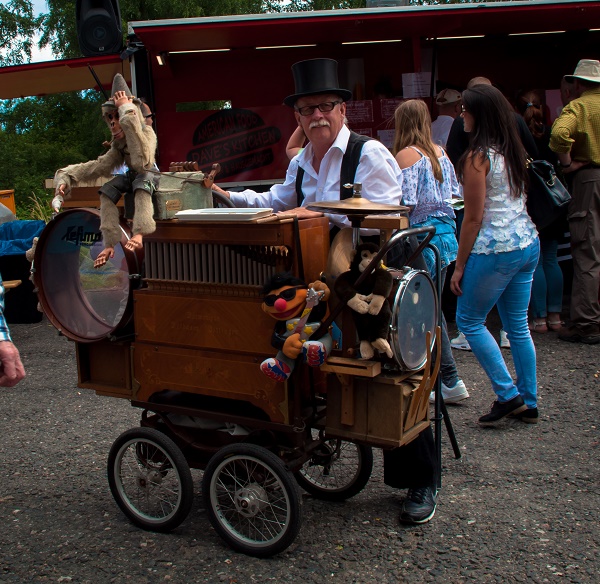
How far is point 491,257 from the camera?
418cm

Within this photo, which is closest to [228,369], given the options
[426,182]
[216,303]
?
[216,303]

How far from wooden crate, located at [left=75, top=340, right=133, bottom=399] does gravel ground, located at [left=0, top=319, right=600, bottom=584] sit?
626 millimetres

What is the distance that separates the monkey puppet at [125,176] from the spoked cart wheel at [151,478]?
2.63ft

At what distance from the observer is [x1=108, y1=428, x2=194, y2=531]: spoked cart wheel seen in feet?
10.4

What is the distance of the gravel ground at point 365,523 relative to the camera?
2969 mm

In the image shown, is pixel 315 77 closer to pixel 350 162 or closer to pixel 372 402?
pixel 350 162

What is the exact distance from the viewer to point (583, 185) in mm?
6246

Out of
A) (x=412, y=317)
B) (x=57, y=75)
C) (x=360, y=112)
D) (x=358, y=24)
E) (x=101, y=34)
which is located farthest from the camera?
(x=57, y=75)

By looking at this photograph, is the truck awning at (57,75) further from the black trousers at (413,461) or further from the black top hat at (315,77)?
the black trousers at (413,461)

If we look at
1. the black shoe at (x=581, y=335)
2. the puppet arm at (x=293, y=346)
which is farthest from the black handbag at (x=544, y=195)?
the puppet arm at (x=293, y=346)

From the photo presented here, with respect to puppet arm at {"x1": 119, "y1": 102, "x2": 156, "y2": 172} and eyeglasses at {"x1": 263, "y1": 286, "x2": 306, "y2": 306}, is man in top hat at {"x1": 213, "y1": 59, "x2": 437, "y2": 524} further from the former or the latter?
puppet arm at {"x1": 119, "y1": 102, "x2": 156, "y2": 172}

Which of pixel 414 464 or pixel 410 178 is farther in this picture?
pixel 410 178

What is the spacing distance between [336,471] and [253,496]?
26.6 inches

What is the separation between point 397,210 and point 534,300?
4.21 m
